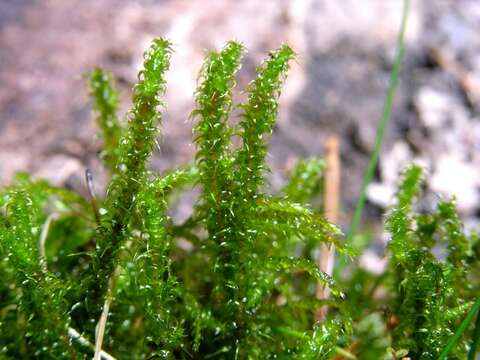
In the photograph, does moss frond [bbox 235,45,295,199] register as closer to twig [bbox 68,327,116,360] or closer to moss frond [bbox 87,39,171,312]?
moss frond [bbox 87,39,171,312]

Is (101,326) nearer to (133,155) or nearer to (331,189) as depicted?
(133,155)

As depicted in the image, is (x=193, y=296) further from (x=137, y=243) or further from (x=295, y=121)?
(x=295, y=121)

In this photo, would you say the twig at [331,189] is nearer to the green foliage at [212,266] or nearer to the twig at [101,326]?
the green foliage at [212,266]

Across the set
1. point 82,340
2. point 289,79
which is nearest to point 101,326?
point 82,340

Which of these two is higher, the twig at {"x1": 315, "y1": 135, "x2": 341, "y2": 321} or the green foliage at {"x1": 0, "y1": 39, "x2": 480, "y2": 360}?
the twig at {"x1": 315, "y1": 135, "x2": 341, "y2": 321}

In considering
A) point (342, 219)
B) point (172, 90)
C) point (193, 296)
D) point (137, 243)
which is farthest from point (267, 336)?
point (172, 90)

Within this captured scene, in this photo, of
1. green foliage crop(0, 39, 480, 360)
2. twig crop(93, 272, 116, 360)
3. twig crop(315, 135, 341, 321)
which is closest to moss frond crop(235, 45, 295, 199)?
green foliage crop(0, 39, 480, 360)

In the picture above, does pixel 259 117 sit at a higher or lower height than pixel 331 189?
lower

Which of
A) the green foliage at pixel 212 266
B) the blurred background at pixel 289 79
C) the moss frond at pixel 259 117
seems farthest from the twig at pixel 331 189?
the moss frond at pixel 259 117
